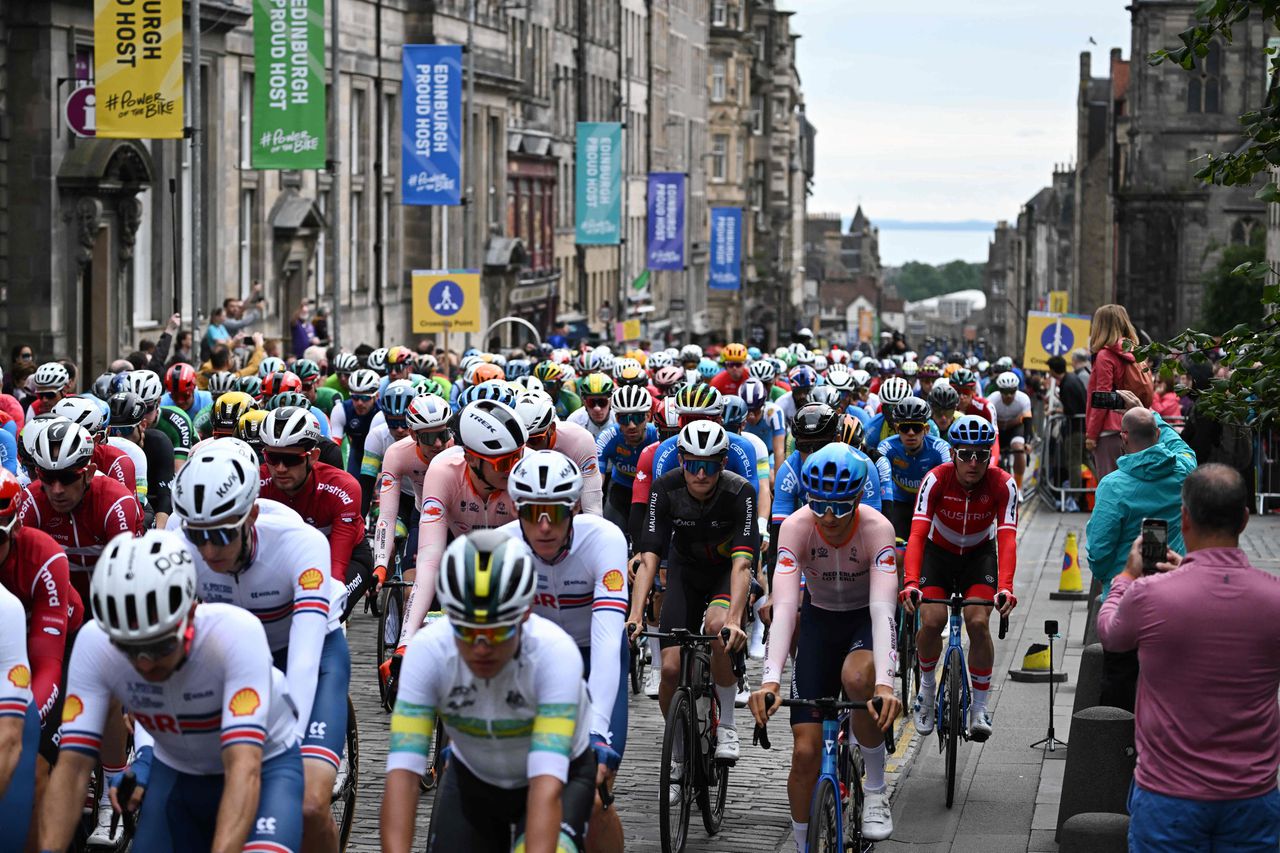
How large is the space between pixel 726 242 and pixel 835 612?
68.4 meters

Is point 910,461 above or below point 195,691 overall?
above

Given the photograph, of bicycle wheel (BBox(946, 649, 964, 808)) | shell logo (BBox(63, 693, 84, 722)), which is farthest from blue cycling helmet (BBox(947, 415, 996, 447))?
shell logo (BBox(63, 693, 84, 722))

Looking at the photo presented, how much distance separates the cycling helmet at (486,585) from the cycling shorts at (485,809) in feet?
2.00

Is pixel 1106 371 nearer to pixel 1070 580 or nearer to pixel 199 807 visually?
pixel 1070 580

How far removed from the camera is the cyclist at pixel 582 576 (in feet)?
24.2

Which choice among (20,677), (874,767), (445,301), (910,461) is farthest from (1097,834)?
(445,301)

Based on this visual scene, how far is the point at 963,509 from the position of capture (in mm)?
12203

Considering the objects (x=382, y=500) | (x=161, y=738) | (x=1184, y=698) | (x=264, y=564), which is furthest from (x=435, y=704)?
(x=382, y=500)

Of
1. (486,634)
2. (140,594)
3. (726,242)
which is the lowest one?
(486,634)

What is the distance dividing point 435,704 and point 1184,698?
226 cm

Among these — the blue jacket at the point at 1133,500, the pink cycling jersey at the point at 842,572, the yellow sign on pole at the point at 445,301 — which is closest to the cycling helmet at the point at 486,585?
the pink cycling jersey at the point at 842,572

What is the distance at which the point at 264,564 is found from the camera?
7.77m

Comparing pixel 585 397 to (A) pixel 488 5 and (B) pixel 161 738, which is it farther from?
(A) pixel 488 5

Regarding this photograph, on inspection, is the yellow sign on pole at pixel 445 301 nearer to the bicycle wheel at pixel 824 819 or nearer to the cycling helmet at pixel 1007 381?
the cycling helmet at pixel 1007 381
